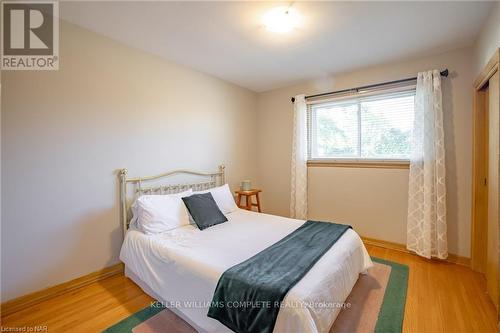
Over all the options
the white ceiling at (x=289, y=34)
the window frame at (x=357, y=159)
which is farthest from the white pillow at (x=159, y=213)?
the window frame at (x=357, y=159)

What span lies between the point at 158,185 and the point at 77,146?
3.11 feet

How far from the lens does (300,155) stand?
3.73 metres

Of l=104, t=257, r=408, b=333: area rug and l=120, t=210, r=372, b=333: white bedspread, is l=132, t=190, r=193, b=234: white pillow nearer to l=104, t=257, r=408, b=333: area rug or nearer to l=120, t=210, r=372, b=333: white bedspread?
l=120, t=210, r=372, b=333: white bedspread

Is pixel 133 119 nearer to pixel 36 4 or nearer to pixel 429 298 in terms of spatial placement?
pixel 36 4

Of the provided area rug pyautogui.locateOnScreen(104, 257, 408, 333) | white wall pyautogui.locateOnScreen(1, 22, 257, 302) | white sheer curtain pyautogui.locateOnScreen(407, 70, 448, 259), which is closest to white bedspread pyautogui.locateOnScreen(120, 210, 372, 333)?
area rug pyautogui.locateOnScreen(104, 257, 408, 333)

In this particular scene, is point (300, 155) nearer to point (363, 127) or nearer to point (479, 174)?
point (363, 127)

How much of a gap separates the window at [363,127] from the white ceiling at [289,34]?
21.5 inches

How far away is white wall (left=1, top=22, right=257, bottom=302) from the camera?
73.3 inches

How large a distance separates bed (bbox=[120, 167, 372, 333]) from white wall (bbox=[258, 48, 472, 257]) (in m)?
1.24

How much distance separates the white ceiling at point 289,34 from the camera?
1892 millimetres

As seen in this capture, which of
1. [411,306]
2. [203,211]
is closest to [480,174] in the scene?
[411,306]

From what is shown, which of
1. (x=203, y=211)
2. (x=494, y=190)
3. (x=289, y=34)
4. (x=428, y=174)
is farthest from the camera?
(x=428, y=174)

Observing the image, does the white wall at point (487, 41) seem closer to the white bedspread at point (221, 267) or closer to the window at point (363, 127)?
the window at point (363, 127)

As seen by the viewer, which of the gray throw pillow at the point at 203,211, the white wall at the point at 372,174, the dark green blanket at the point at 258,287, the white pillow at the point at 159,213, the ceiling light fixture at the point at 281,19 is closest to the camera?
the dark green blanket at the point at 258,287
